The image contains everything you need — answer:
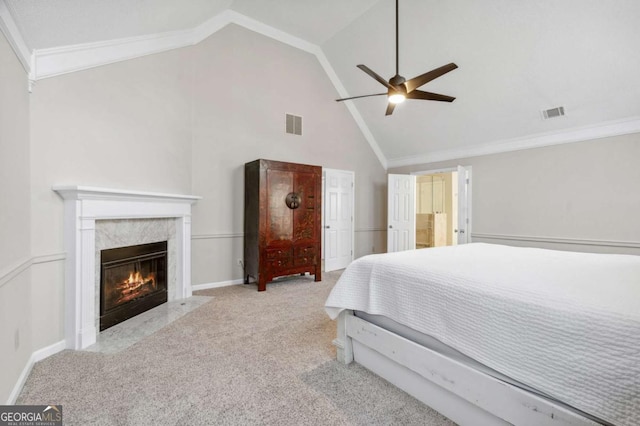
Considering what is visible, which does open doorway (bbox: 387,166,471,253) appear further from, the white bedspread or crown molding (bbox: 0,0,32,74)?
crown molding (bbox: 0,0,32,74)

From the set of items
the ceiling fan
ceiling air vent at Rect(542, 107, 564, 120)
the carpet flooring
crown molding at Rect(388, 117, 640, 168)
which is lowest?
the carpet flooring

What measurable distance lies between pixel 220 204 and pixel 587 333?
4258 millimetres

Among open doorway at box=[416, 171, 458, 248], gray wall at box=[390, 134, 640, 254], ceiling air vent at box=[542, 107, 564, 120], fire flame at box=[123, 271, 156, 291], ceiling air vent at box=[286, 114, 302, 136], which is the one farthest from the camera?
open doorway at box=[416, 171, 458, 248]

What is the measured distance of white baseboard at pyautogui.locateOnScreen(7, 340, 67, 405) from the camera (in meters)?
1.78

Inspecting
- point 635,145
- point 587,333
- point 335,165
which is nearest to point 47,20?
point 587,333

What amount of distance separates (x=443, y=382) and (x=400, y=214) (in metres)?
4.68

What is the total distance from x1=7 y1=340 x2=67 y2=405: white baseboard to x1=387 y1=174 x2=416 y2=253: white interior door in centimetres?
515

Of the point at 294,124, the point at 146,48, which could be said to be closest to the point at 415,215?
the point at 294,124

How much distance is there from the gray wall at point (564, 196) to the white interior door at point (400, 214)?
4.00ft

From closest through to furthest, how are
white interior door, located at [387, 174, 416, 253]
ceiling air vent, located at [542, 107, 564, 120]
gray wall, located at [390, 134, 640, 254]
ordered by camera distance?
gray wall, located at [390, 134, 640, 254]
ceiling air vent, located at [542, 107, 564, 120]
white interior door, located at [387, 174, 416, 253]

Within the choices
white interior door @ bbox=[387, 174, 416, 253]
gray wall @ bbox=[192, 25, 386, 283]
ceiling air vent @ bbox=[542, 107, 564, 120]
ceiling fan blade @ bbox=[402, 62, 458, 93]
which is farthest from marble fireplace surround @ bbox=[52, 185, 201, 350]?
ceiling air vent @ bbox=[542, 107, 564, 120]

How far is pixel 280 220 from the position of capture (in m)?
4.47

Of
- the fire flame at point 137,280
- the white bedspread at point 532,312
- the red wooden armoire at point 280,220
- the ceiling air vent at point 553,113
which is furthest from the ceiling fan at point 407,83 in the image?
the fire flame at point 137,280

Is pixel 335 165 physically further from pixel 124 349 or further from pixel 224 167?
pixel 124 349
